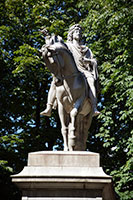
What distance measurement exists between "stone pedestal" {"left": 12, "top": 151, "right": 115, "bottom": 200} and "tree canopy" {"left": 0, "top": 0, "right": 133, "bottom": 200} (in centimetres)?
560

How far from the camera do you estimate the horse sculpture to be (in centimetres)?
666

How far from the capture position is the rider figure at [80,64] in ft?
23.5

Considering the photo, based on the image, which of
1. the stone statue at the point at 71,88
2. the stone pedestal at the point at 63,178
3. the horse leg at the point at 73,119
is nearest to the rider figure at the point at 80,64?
the stone statue at the point at 71,88

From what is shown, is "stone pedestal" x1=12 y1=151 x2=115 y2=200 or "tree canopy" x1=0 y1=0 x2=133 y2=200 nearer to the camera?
"stone pedestal" x1=12 y1=151 x2=115 y2=200

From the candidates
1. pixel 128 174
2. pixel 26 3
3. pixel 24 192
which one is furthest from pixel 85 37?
pixel 24 192

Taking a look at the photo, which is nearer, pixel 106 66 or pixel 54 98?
pixel 54 98

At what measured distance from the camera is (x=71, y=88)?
6.95 metres

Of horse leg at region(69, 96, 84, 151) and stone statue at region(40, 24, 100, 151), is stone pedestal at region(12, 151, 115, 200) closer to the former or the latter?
horse leg at region(69, 96, 84, 151)

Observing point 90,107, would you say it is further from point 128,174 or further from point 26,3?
point 26,3

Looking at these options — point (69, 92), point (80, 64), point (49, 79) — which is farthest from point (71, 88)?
point (49, 79)

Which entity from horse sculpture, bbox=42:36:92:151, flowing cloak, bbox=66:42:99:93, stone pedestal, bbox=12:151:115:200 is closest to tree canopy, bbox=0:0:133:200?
flowing cloak, bbox=66:42:99:93

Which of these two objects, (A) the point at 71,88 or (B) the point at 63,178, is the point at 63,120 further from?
(B) the point at 63,178

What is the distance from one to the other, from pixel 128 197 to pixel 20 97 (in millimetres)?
5865

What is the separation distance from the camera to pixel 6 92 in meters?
14.1
